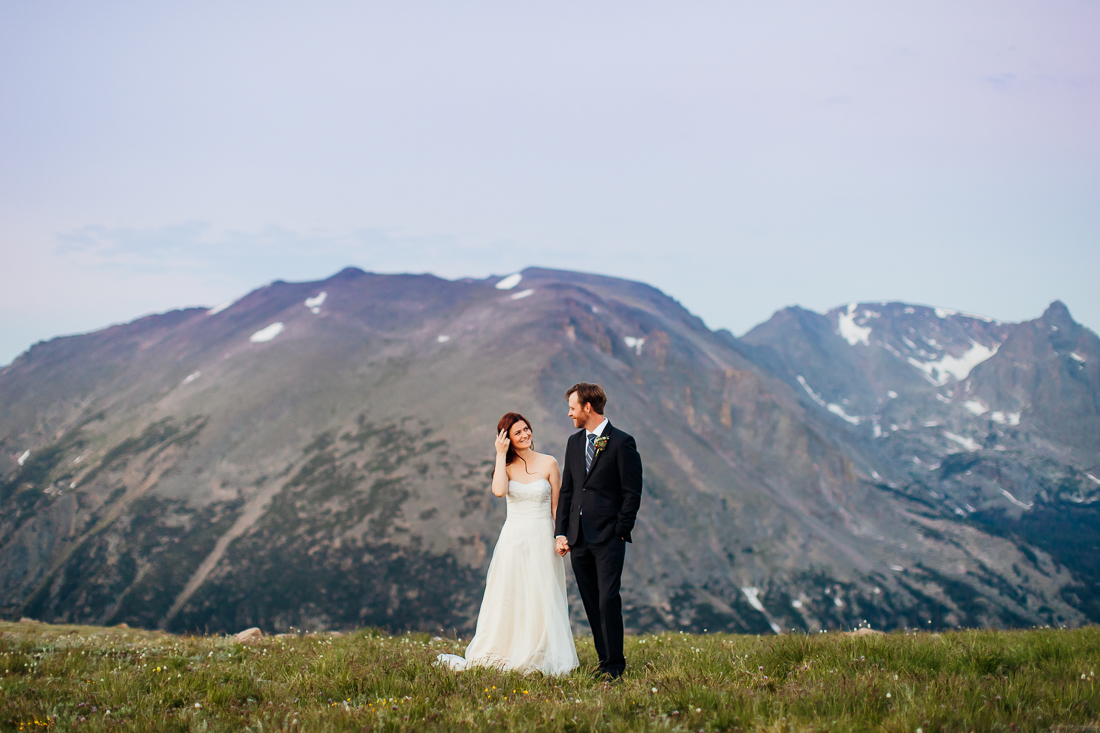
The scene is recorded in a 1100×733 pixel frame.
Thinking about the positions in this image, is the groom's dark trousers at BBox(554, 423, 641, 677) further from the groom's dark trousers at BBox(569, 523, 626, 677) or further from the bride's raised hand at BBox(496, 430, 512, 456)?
the bride's raised hand at BBox(496, 430, 512, 456)

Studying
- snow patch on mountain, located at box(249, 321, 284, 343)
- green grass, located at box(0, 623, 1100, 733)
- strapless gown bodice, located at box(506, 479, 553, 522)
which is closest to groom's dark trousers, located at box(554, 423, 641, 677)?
green grass, located at box(0, 623, 1100, 733)

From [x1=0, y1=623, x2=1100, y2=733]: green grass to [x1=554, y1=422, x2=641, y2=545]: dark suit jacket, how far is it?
1.54m

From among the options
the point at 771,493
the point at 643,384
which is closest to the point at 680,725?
the point at 771,493

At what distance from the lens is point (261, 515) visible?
137m

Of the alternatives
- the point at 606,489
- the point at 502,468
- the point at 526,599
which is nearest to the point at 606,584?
the point at 606,489

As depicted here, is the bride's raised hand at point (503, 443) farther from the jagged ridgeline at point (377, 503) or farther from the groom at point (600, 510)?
the jagged ridgeline at point (377, 503)

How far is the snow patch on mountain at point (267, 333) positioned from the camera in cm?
18800

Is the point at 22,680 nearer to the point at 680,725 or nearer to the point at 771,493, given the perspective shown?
the point at 680,725

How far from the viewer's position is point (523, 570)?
31.2 ft

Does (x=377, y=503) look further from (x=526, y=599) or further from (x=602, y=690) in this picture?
(x=602, y=690)

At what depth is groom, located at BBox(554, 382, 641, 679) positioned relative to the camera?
8.26 meters

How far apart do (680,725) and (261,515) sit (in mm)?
144208

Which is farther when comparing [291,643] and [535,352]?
[535,352]

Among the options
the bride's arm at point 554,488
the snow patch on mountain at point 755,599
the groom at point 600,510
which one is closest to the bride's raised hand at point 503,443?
A: the bride's arm at point 554,488
